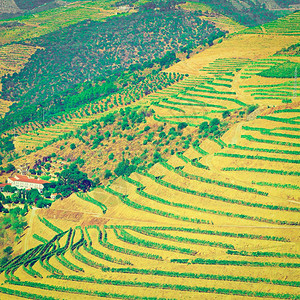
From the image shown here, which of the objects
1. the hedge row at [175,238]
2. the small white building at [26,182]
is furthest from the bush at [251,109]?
the small white building at [26,182]

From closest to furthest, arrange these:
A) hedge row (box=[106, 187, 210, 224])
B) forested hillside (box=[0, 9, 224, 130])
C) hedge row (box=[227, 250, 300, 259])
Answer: hedge row (box=[227, 250, 300, 259]), hedge row (box=[106, 187, 210, 224]), forested hillside (box=[0, 9, 224, 130])

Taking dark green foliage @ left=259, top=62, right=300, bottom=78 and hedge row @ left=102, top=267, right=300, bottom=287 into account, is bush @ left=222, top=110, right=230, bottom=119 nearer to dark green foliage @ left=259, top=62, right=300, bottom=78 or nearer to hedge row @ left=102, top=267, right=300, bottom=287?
dark green foliage @ left=259, top=62, right=300, bottom=78

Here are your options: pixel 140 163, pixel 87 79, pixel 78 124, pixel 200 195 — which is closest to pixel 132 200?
pixel 200 195

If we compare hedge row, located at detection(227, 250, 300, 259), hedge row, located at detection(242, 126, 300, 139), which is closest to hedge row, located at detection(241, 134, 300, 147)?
hedge row, located at detection(242, 126, 300, 139)

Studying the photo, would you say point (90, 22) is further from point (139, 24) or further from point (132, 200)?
point (132, 200)

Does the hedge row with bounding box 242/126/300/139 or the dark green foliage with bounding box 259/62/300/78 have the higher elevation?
the hedge row with bounding box 242/126/300/139

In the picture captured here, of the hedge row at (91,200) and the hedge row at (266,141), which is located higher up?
the hedge row at (266,141)

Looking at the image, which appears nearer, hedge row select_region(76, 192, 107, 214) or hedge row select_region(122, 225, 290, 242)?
hedge row select_region(122, 225, 290, 242)

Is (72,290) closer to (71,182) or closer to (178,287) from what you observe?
(178,287)

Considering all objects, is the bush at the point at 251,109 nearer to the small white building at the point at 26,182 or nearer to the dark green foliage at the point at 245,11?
the small white building at the point at 26,182
